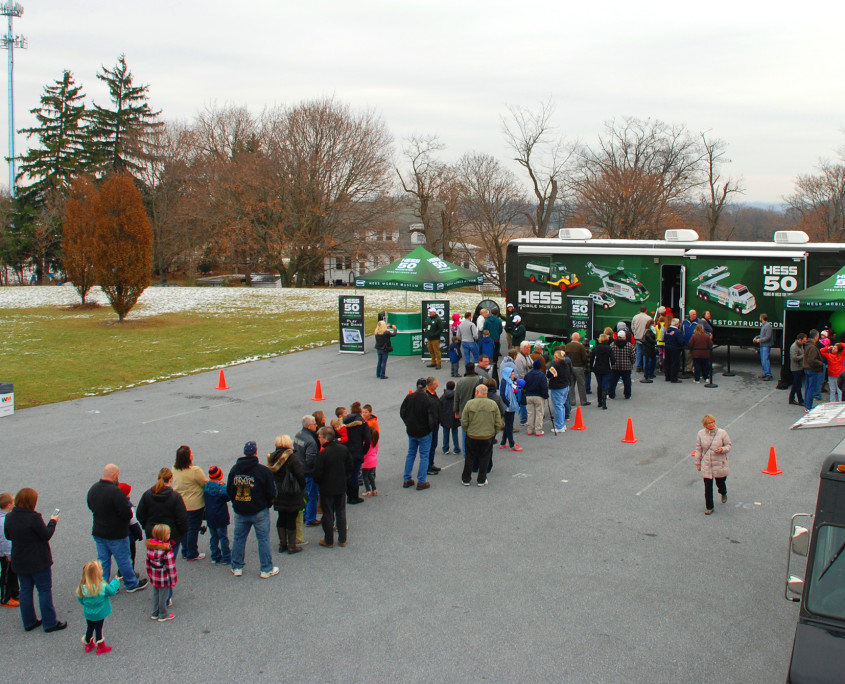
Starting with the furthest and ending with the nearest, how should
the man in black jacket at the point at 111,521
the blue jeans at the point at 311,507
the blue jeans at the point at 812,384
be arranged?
the blue jeans at the point at 812,384 → the blue jeans at the point at 311,507 → the man in black jacket at the point at 111,521

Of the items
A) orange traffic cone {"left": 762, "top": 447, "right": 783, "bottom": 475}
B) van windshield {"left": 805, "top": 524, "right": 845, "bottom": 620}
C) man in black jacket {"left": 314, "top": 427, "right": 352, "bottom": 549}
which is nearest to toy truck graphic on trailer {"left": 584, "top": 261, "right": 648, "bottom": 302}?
orange traffic cone {"left": 762, "top": 447, "right": 783, "bottom": 475}

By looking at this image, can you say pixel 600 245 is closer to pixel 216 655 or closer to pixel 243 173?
pixel 216 655

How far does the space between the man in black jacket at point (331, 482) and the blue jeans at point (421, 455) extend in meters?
2.08

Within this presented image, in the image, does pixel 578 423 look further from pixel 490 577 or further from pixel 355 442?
pixel 490 577

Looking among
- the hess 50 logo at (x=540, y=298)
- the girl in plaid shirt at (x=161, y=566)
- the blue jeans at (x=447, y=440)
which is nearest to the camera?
the girl in plaid shirt at (x=161, y=566)

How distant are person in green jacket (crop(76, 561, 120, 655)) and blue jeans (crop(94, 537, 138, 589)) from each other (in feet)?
3.10

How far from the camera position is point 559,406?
13.5m

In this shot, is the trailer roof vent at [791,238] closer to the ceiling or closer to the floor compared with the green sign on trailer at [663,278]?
closer to the ceiling

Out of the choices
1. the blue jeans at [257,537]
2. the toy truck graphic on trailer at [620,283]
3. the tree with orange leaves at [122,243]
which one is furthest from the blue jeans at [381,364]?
the tree with orange leaves at [122,243]

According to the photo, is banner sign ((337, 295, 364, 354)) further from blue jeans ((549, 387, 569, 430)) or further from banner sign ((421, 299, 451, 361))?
blue jeans ((549, 387, 569, 430))

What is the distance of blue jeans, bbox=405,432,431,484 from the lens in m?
10.5

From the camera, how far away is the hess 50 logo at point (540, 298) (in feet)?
70.4

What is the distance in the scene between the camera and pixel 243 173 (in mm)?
46188

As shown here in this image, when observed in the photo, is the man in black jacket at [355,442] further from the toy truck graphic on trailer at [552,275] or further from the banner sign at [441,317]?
the toy truck graphic on trailer at [552,275]
